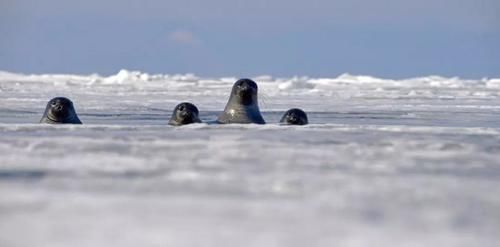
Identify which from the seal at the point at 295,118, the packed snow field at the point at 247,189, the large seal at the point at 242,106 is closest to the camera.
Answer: the packed snow field at the point at 247,189

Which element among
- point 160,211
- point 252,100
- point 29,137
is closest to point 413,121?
point 252,100

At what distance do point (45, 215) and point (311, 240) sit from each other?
97 cm

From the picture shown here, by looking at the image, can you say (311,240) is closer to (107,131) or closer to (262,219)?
(262,219)

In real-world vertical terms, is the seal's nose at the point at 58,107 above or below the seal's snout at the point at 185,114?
above

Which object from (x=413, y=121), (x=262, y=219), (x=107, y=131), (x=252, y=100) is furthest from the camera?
(x=413, y=121)

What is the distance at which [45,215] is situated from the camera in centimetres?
336

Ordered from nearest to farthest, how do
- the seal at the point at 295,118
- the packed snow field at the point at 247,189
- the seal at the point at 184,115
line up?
the packed snow field at the point at 247,189 < the seal at the point at 184,115 < the seal at the point at 295,118

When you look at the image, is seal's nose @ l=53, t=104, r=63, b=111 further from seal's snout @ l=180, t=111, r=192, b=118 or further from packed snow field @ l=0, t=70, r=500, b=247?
packed snow field @ l=0, t=70, r=500, b=247

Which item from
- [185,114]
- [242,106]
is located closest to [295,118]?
[242,106]

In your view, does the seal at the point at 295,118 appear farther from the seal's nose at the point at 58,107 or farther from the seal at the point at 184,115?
the seal's nose at the point at 58,107

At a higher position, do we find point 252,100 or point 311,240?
point 252,100

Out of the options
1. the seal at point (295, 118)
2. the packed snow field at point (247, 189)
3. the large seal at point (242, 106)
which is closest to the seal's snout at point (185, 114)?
the large seal at point (242, 106)

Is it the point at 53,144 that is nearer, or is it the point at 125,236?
the point at 125,236

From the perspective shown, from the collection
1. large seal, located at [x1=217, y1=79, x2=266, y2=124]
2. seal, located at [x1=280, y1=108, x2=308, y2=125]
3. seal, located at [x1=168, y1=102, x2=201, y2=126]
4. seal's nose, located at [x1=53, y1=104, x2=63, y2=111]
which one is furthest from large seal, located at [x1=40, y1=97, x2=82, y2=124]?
seal, located at [x1=280, y1=108, x2=308, y2=125]
